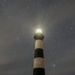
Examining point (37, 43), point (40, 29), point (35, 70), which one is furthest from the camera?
point (40, 29)

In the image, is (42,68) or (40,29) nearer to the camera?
(42,68)

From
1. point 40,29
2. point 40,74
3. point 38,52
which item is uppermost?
point 40,29

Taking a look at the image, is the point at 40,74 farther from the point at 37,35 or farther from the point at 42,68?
the point at 37,35

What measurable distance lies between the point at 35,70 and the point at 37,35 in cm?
153

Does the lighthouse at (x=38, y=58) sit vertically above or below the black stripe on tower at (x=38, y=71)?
above

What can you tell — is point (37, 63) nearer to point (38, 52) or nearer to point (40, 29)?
point (38, 52)

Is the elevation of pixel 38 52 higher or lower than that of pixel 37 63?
higher

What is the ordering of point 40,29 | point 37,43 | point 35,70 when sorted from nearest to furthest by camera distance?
point 35,70 < point 37,43 < point 40,29

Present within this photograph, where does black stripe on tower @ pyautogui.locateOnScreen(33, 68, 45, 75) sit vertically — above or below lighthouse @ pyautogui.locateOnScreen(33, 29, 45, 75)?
below

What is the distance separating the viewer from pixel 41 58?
17.4 ft

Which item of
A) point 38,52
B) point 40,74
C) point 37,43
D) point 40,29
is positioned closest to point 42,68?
point 40,74

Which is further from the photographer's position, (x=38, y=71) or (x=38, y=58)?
(x=38, y=58)

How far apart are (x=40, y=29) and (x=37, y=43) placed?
2.85 feet

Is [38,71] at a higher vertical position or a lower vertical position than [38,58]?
lower
